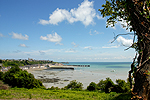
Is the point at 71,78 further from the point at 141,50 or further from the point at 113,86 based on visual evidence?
the point at 141,50

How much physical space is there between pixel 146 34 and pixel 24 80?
14382 mm

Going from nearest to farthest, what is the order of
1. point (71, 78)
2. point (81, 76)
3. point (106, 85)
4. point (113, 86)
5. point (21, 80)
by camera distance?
point (113, 86)
point (106, 85)
point (21, 80)
point (71, 78)
point (81, 76)

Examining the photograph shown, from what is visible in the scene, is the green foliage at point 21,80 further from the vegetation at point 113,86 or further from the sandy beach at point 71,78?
the vegetation at point 113,86

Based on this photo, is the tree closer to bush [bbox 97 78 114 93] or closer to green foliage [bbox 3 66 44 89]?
bush [bbox 97 78 114 93]

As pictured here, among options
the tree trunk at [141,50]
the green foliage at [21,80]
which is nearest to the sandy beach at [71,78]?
the green foliage at [21,80]

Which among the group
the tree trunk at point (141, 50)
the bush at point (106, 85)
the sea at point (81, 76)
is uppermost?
the tree trunk at point (141, 50)

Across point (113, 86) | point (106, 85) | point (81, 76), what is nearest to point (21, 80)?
point (106, 85)

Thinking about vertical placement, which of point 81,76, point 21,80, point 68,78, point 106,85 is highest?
point 21,80

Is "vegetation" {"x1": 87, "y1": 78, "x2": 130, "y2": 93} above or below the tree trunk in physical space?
below

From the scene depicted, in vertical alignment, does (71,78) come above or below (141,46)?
below

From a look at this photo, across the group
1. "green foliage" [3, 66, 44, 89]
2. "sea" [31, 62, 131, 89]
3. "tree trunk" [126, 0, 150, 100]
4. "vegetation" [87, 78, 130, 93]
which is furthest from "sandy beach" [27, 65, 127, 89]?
"tree trunk" [126, 0, 150, 100]

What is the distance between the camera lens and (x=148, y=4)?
5.86 feet

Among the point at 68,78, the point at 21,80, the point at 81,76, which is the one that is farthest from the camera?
the point at 81,76

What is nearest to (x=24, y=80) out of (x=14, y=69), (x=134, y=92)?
(x=14, y=69)
